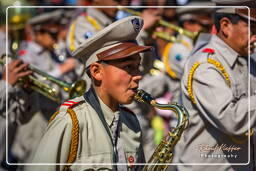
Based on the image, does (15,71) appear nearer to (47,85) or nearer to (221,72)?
(47,85)

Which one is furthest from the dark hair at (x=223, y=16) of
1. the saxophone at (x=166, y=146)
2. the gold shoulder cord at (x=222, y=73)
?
the saxophone at (x=166, y=146)

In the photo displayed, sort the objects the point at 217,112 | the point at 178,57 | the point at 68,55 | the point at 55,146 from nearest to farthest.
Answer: the point at 55,146, the point at 217,112, the point at 68,55, the point at 178,57

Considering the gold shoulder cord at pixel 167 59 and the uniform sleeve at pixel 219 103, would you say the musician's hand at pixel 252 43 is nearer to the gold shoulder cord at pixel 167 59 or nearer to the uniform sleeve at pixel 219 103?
the uniform sleeve at pixel 219 103

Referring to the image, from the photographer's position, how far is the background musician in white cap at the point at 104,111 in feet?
14.3

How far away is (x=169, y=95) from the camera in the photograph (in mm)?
8867

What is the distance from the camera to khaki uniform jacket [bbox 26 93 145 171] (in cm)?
430

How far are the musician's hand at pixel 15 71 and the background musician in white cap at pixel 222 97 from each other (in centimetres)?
179

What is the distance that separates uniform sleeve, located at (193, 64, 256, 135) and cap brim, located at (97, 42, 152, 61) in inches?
43.4

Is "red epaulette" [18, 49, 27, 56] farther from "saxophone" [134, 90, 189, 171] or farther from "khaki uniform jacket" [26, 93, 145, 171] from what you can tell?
"khaki uniform jacket" [26, 93, 145, 171]

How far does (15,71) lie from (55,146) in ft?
8.24

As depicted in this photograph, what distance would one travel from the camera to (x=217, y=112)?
17.8 feet

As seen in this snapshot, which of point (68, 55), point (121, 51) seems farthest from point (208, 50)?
point (68, 55)

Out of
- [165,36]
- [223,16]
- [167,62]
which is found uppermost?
[223,16]

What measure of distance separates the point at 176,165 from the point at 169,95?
2.92 m
